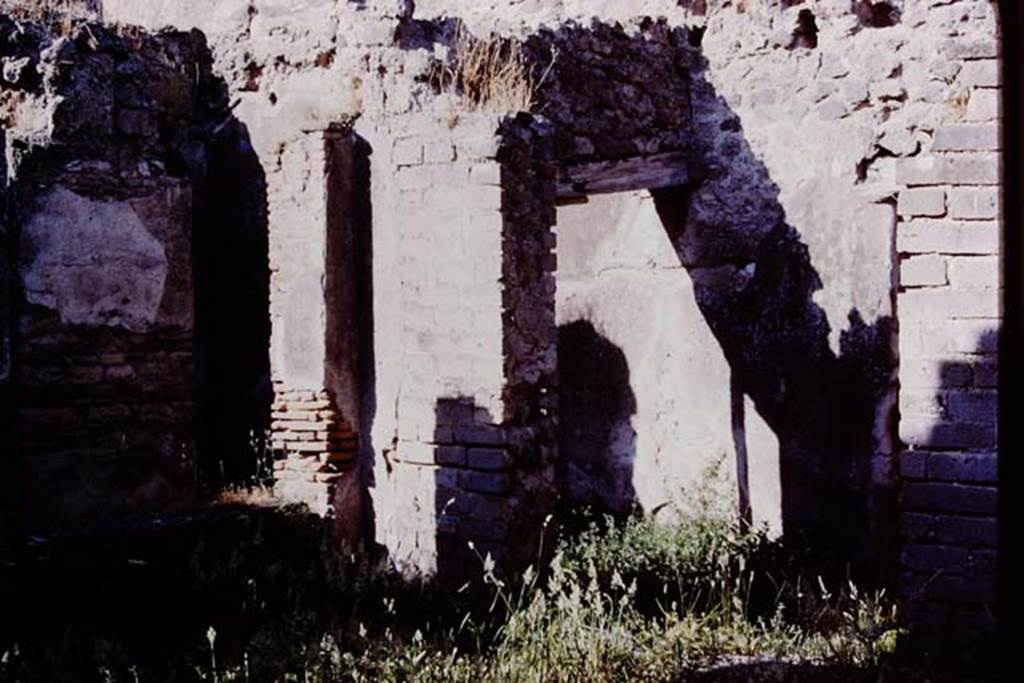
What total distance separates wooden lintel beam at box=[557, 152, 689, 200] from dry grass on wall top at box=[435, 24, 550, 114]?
70 cm

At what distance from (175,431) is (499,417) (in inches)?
80.3

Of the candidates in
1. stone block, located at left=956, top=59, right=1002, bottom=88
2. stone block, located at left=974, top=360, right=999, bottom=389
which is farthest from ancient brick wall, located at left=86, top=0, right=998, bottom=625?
stone block, located at left=974, top=360, right=999, bottom=389

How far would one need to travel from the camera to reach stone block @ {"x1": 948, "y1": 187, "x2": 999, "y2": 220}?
421 cm

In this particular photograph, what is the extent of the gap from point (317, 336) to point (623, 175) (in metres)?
2.72

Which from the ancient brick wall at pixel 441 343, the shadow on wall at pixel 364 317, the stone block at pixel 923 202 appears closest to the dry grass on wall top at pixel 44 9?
the shadow on wall at pixel 364 317

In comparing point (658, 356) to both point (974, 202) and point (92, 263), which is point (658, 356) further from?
point (974, 202)

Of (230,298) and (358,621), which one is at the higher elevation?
(230,298)

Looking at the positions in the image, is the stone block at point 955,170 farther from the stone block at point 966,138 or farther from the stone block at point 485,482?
the stone block at point 485,482

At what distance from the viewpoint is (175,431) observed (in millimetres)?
6480

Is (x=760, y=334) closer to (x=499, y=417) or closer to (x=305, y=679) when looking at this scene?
(x=499, y=417)

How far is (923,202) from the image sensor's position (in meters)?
4.30

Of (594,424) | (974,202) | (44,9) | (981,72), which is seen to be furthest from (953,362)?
(44,9)

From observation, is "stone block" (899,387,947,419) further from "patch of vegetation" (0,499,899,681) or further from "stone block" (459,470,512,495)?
"stone block" (459,470,512,495)

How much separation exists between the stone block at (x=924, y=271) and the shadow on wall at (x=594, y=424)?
15.5ft
